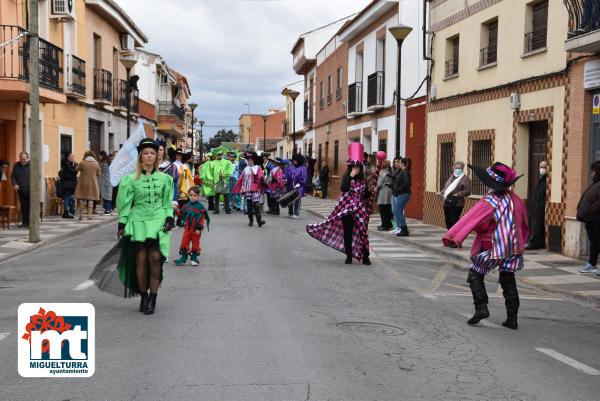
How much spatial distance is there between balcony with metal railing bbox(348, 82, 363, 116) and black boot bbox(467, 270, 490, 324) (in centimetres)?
2026

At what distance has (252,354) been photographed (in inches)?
213

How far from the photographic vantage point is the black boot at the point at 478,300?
6895 mm

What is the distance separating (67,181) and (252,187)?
527cm

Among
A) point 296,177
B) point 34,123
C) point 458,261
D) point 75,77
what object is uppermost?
point 75,77

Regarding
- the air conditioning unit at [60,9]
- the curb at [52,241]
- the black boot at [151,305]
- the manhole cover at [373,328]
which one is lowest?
the curb at [52,241]

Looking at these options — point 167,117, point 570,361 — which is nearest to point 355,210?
point 570,361

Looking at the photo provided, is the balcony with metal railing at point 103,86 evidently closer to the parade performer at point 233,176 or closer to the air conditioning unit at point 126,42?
the air conditioning unit at point 126,42

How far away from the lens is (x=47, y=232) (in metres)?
15.1

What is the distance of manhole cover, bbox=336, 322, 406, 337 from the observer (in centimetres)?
635

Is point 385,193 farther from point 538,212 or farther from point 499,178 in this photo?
point 499,178

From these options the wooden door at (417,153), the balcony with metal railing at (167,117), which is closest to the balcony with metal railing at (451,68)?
the wooden door at (417,153)

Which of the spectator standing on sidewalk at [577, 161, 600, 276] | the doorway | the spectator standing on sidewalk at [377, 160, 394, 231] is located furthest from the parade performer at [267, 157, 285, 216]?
the spectator standing on sidewalk at [577, 161, 600, 276]

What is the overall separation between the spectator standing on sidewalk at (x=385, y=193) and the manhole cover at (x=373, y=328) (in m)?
9.94

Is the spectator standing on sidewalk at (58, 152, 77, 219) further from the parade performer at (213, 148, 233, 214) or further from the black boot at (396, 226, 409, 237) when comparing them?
the black boot at (396, 226, 409, 237)
